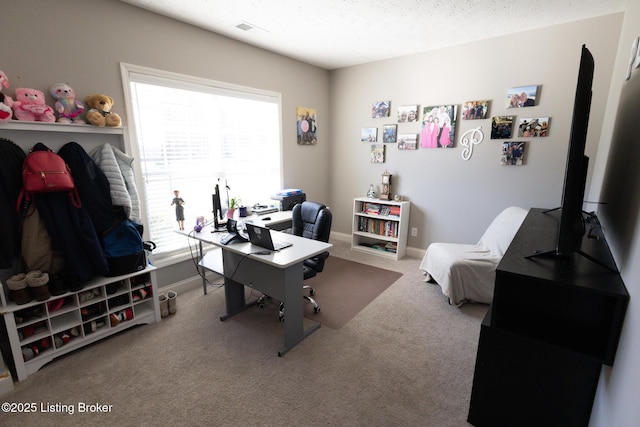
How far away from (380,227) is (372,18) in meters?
2.57

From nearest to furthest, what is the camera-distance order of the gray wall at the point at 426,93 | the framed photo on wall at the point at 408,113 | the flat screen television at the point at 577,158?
the flat screen television at the point at 577,158
the gray wall at the point at 426,93
the framed photo on wall at the point at 408,113

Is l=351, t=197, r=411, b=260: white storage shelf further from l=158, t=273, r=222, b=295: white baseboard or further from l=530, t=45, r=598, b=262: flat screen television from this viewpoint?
l=530, t=45, r=598, b=262: flat screen television

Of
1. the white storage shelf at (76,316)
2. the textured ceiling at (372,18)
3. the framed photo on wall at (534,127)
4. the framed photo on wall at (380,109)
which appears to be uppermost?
the textured ceiling at (372,18)

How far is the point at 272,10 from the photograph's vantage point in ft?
8.30

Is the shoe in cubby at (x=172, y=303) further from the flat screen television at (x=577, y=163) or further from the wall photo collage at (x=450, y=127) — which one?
the wall photo collage at (x=450, y=127)

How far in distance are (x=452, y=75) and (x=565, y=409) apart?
11.1 feet

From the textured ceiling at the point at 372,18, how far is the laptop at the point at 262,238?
1867mm

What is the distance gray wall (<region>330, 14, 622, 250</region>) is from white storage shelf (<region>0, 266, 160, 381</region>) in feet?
10.4

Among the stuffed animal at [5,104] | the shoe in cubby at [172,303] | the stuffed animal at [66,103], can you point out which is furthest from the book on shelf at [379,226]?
the stuffed animal at [5,104]

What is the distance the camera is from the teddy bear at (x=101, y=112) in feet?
7.17

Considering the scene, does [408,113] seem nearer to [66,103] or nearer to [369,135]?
[369,135]

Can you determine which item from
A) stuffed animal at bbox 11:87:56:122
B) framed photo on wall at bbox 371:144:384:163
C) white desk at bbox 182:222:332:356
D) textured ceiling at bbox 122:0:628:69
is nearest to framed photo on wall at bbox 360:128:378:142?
framed photo on wall at bbox 371:144:384:163

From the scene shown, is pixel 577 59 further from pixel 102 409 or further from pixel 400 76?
pixel 102 409

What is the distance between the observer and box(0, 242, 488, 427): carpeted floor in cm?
166
